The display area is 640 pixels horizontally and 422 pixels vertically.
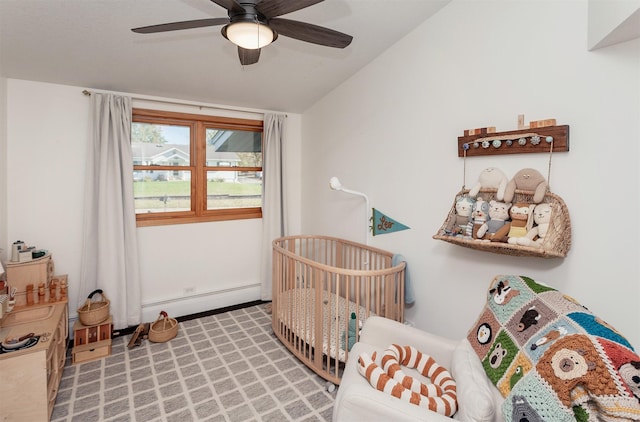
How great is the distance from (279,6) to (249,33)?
0.19m

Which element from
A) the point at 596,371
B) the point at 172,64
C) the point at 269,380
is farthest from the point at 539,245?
the point at 172,64

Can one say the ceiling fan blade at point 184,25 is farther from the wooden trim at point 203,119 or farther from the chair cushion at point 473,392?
the wooden trim at point 203,119

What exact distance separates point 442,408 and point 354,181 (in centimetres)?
201

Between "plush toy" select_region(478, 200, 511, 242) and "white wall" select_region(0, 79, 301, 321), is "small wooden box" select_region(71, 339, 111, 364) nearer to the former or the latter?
"white wall" select_region(0, 79, 301, 321)

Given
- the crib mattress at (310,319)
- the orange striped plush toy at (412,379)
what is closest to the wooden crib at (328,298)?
the crib mattress at (310,319)

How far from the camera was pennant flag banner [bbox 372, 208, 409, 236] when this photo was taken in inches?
95.7

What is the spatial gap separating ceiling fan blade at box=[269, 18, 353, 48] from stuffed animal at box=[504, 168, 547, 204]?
1107 mm

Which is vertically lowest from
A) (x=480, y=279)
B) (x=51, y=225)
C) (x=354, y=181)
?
(x=480, y=279)

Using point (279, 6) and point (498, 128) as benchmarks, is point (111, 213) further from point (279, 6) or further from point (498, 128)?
point (498, 128)

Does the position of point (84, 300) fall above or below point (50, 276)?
below

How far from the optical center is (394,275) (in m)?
2.13

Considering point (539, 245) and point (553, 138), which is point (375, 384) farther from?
point (553, 138)

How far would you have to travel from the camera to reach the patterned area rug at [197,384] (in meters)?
1.94

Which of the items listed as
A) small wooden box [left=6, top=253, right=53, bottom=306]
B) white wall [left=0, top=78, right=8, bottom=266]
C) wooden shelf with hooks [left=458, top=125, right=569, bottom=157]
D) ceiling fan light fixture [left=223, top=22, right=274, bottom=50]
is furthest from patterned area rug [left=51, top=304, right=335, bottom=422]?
ceiling fan light fixture [left=223, top=22, right=274, bottom=50]
